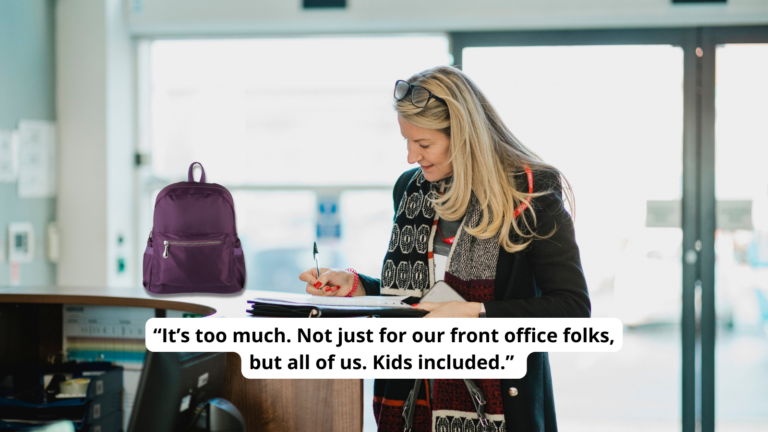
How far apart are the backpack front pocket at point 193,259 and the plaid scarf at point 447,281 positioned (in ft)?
1.82

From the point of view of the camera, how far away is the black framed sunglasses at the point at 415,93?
4.10ft

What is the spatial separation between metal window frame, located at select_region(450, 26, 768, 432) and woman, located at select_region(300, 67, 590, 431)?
171 centimetres

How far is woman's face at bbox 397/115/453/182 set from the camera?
128 cm

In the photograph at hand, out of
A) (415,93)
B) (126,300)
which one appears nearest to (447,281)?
(415,93)

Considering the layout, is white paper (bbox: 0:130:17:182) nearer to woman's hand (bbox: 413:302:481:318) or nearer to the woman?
the woman

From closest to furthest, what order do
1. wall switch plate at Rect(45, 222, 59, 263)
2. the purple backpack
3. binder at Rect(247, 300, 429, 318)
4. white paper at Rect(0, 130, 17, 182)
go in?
1. binder at Rect(247, 300, 429, 318)
2. the purple backpack
3. white paper at Rect(0, 130, 17, 182)
4. wall switch plate at Rect(45, 222, 59, 263)

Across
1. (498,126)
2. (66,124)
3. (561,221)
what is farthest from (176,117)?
(561,221)

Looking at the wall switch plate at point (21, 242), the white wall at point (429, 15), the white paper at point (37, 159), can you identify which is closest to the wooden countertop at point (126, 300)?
the wall switch plate at point (21, 242)

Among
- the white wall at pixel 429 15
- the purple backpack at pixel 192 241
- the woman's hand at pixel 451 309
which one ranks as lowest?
the woman's hand at pixel 451 309

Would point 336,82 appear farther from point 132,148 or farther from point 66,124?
point 66,124

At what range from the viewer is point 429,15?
103 inches

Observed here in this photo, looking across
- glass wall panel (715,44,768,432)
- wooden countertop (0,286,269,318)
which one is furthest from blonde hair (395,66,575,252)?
glass wall panel (715,44,768,432)

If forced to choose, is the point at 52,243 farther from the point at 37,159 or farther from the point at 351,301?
the point at 351,301

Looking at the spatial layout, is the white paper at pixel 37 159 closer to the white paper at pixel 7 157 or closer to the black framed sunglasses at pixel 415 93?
the white paper at pixel 7 157
